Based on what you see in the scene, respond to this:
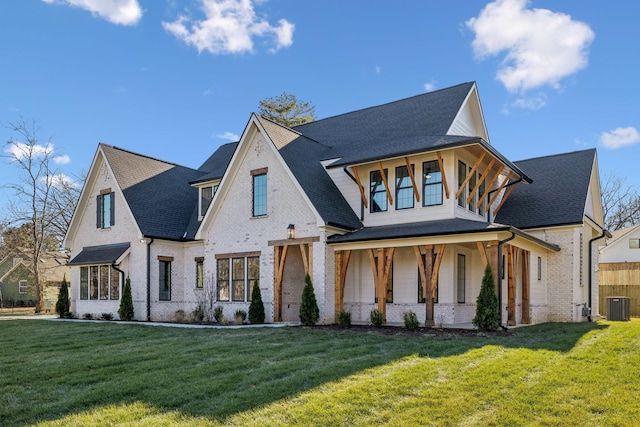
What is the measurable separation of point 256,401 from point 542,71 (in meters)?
20.9

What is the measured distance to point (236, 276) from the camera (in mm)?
19547

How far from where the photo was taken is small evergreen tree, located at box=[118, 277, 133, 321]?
2092 cm

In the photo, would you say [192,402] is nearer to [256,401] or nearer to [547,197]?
[256,401]

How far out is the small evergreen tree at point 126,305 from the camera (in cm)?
2092

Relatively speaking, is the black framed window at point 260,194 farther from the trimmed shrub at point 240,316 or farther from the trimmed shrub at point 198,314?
the trimmed shrub at point 198,314

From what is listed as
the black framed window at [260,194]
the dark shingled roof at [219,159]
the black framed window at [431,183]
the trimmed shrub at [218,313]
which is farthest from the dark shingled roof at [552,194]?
the dark shingled roof at [219,159]

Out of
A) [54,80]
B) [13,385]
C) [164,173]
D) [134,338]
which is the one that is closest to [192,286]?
[164,173]

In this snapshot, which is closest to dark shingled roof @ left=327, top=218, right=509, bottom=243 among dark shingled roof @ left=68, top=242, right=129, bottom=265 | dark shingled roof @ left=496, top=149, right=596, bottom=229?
dark shingled roof @ left=496, top=149, right=596, bottom=229

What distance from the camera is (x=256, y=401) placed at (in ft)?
21.3

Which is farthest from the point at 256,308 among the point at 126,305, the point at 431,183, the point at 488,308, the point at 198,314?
the point at 488,308

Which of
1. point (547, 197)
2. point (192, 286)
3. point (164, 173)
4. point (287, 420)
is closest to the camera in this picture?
point (287, 420)

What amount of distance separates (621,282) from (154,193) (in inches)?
958

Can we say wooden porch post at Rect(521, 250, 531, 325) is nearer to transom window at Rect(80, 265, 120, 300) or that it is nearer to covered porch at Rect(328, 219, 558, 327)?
covered porch at Rect(328, 219, 558, 327)

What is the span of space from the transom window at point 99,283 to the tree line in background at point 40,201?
12661 millimetres
